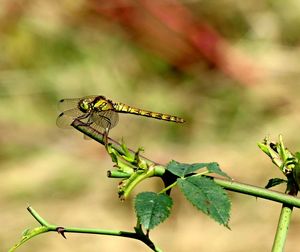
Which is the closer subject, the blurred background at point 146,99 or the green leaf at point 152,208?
the green leaf at point 152,208

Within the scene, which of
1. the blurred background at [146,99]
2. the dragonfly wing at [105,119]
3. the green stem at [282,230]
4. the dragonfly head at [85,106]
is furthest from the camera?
the blurred background at [146,99]

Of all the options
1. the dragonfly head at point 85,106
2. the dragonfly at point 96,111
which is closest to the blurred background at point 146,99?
the dragonfly at point 96,111

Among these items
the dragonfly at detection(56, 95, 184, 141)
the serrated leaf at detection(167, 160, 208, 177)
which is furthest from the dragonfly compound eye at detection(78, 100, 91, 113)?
the serrated leaf at detection(167, 160, 208, 177)

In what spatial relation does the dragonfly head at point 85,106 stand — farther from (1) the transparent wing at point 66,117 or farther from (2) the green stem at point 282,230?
(2) the green stem at point 282,230

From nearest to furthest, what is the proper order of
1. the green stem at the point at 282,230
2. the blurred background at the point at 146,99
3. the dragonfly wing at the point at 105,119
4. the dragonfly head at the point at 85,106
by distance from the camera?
the green stem at the point at 282,230, the dragonfly wing at the point at 105,119, the dragonfly head at the point at 85,106, the blurred background at the point at 146,99

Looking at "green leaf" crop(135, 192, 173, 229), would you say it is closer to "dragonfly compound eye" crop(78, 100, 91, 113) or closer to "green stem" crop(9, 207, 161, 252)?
"green stem" crop(9, 207, 161, 252)
